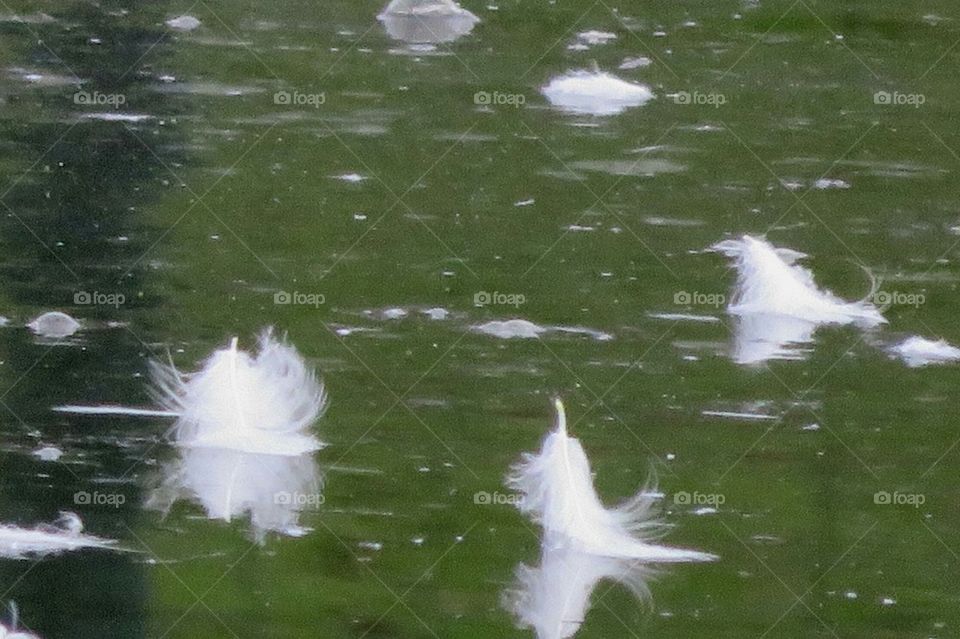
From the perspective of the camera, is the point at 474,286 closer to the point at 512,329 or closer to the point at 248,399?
the point at 512,329

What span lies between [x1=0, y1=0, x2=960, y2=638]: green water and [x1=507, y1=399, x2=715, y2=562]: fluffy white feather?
14 millimetres

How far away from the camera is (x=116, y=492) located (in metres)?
0.82

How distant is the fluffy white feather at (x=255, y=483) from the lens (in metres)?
0.82

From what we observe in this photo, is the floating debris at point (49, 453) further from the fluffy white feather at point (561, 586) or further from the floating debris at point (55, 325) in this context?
the fluffy white feather at point (561, 586)

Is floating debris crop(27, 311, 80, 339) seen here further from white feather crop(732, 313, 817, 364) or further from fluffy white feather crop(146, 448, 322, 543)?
white feather crop(732, 313, 817, 364)

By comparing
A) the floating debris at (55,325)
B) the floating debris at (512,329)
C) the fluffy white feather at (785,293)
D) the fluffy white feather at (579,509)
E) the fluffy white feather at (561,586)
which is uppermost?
the fluffy white feather at (785,293)

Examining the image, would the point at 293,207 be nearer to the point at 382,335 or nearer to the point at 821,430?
the point at 382,335

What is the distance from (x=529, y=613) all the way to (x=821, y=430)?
1.01 feet

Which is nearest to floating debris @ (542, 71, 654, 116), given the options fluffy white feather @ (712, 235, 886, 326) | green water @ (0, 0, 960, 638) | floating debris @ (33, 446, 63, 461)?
green water @ (0, 0, 960, 638)

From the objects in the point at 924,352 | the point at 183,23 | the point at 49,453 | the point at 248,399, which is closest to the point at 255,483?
the point at 248,399

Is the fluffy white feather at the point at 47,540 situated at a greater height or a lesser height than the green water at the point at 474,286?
lesser

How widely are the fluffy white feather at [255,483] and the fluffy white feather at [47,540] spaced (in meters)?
0.06

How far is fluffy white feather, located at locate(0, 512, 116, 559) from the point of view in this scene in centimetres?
82

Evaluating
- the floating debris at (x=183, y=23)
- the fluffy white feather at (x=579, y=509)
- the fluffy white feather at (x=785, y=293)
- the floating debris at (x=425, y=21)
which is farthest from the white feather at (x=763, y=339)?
the floating debris at (x=183, y=23)
